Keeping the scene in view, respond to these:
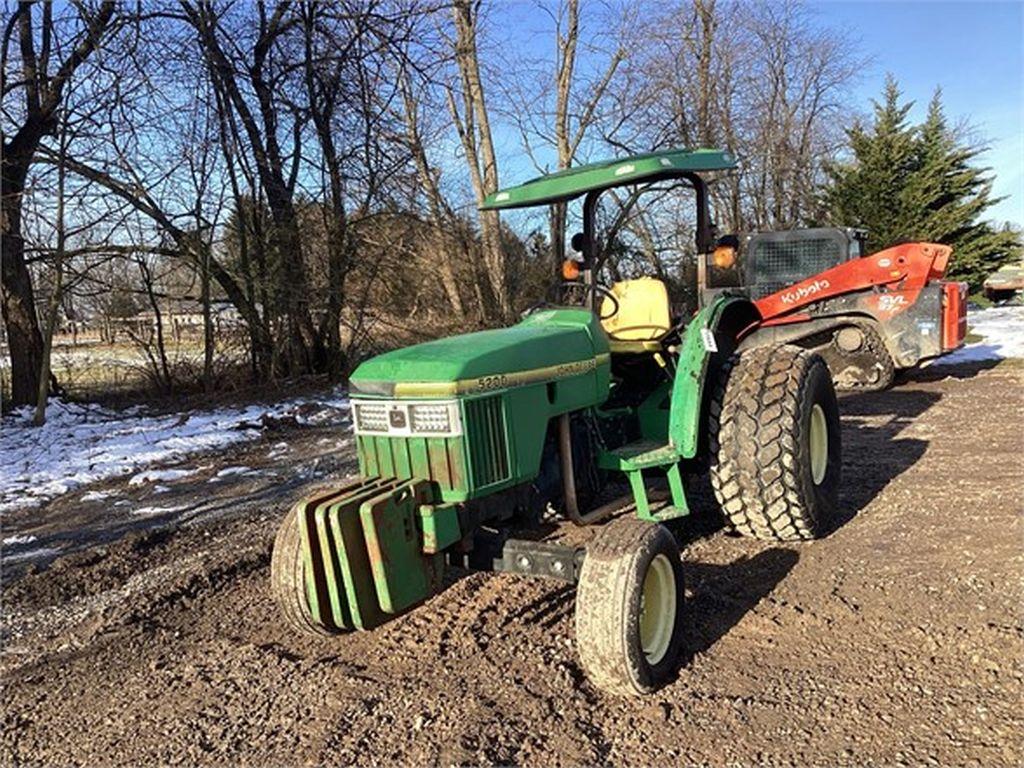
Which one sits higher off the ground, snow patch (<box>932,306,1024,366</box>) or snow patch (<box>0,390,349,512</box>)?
snow patch (<box>0,390,349,512</box>)

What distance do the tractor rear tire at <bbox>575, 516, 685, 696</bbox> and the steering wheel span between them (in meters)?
1.64

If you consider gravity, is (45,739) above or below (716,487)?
below

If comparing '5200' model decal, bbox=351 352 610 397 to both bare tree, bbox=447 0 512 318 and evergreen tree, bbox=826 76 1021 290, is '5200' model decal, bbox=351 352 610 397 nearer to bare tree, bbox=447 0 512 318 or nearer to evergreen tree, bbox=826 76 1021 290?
bare tree, bbox=447 0 512 318

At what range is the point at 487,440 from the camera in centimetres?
318

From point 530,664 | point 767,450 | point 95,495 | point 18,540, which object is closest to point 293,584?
point 530,664

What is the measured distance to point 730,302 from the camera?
4.64 m

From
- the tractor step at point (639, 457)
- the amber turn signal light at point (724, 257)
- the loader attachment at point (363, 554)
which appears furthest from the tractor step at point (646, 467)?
the loader attachment at point (363, 554)

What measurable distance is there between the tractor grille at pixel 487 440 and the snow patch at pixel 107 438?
455 centimetres

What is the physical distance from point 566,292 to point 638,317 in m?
0.44

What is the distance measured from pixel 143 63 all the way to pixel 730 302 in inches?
348

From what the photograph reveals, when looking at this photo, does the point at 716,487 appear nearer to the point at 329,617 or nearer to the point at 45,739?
the point at 329,617

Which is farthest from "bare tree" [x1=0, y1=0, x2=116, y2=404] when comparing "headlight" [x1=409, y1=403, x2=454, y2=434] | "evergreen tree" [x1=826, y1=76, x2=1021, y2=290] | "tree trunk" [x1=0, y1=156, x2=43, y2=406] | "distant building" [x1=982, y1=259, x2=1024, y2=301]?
"distant building" [x1=982, y1=259, x2=1024, y2=301]

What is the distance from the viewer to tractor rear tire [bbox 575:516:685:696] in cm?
279

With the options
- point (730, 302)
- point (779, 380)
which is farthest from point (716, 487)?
point (730, 302)
